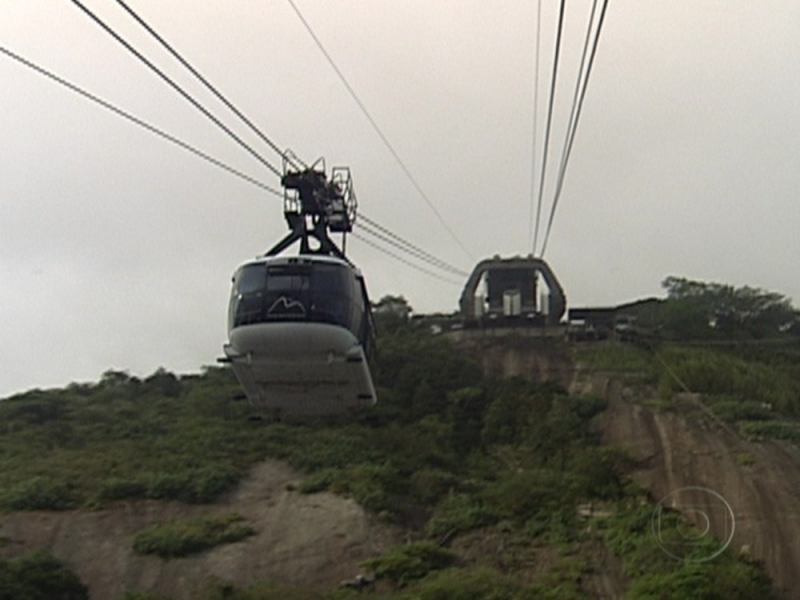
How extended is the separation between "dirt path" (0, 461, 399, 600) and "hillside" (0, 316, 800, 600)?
2.6 inches

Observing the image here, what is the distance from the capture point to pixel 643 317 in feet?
199

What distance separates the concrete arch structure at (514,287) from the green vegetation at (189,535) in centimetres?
2596

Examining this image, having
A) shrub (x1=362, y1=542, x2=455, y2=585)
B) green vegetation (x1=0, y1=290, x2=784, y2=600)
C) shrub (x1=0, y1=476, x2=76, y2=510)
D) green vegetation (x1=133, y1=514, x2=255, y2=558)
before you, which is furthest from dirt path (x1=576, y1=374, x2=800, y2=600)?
shrub (x1=0, y1=476, x2=76, y2=510)

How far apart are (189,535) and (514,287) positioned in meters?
31.4

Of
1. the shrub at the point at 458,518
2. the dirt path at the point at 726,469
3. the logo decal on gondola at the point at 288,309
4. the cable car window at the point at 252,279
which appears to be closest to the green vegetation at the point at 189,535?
the shrub at the point at 458,518

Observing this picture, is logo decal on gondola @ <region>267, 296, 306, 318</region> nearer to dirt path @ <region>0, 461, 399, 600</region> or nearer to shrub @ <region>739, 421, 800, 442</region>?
dirt path @ <region>0, 461, 399, 600</region>

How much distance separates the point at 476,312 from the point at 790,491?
88.4 feet

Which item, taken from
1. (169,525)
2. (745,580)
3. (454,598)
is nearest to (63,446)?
(169,525)

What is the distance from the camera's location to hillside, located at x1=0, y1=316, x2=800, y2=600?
2825 cm

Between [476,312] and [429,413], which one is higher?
[476,312]

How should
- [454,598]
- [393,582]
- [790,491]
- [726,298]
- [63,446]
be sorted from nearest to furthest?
[454,598], [393,582], [790,491], [63,446], [726,298]

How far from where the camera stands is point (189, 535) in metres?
31.0

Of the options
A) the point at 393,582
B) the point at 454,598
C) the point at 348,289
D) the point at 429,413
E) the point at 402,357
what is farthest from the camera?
the point at 402,357

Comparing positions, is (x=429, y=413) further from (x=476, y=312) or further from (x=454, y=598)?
(x=454, y=598)
